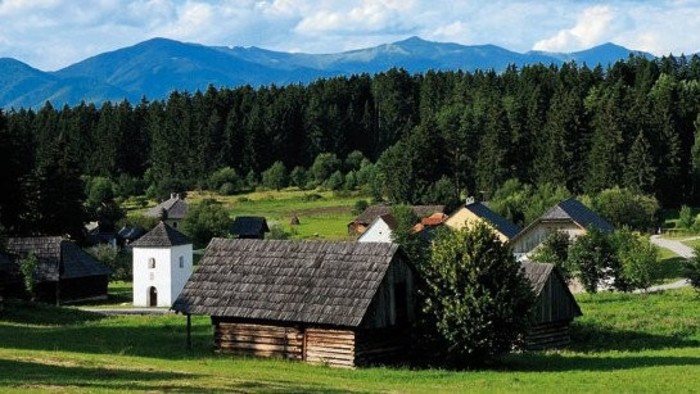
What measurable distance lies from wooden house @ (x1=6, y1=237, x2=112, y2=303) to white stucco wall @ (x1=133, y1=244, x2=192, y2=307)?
2.70m

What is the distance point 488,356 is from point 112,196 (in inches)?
3865

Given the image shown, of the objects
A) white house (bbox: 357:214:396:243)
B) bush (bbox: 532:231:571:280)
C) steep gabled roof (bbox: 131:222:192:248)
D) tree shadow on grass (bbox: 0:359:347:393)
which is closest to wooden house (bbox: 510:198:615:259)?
bush (bbox: 532:231:571:280)

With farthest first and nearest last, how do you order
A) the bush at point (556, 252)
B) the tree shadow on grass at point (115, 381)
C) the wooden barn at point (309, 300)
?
the bush at point (556, 252)
the wooden barn at point (309, 300)
the tree shadow on grass at point (115, 381)

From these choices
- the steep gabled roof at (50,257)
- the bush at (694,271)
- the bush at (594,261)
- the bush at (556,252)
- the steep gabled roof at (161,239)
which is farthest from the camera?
the steep gabled roof at (161,239)

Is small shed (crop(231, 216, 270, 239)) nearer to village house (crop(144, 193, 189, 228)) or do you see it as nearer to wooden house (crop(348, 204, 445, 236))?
wooden house (crop(348, 204, 445, 236))

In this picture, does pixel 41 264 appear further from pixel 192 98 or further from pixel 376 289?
pixel 192 98

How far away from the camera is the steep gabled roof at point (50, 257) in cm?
6062

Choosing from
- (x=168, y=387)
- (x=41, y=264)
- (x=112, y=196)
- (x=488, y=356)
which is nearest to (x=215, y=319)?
(x=488, y=356)

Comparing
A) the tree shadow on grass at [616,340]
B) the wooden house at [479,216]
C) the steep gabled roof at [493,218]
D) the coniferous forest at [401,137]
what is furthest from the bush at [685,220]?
the tree shadow on grass at [616,340]

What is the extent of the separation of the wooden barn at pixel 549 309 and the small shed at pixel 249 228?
182ft

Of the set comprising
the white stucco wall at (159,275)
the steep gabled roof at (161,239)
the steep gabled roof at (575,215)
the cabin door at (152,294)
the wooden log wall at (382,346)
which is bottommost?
the cabin door at (152,294)

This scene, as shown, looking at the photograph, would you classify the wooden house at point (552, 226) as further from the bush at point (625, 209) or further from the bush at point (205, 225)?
the bush at point (205, 225)

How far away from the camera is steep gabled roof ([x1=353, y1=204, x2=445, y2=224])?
99.1 meters

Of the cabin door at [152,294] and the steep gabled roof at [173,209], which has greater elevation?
the steep gabled roof at [173,209]
